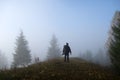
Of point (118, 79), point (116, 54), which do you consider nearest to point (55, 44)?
point (116, 54)

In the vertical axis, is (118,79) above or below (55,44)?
below

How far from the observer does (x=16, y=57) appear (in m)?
55.9

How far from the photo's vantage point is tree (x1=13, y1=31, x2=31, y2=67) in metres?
55.7

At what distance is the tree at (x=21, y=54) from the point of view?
55656 mm

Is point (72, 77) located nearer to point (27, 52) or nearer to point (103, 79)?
point (103, 79)

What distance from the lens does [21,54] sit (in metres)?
56.9

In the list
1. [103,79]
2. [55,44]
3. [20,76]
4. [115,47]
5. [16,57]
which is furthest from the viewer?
[55,44]

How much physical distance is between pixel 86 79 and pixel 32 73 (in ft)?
14.4

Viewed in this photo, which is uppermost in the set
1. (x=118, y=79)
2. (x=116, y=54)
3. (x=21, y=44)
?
(x=21, y=44)

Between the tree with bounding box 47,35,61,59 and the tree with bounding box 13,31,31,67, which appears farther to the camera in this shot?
the tree with bounding box 47,35,61,59

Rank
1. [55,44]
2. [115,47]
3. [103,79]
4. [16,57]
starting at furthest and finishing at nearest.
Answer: [55,44], [16,57], [115,47], [103,79]

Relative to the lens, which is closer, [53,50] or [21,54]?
[21,54]

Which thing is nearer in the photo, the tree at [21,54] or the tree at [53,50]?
the tree at [21,54]

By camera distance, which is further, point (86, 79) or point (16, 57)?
point (16, 57)
